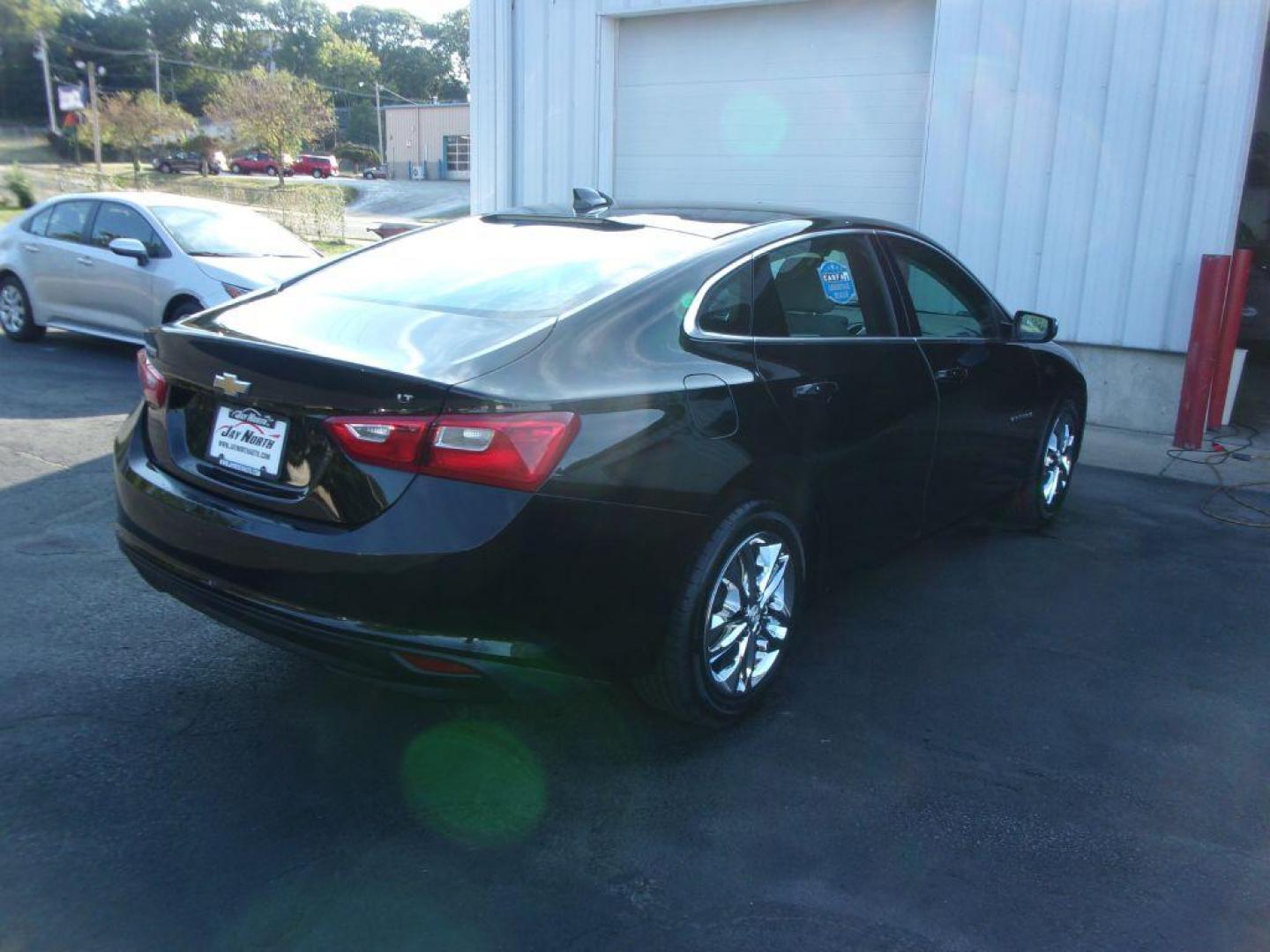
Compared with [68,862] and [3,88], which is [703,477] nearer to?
[68,862]

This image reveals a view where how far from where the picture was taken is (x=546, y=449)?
2838mm

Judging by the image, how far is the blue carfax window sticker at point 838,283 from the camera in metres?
4.13

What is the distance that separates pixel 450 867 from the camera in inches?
110

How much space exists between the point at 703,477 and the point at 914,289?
1912 mm

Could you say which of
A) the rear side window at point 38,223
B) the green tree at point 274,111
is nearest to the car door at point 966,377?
the rear side window at point 38,223

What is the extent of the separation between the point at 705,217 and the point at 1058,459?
2806 mm

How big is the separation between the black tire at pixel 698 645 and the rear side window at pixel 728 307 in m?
0.58

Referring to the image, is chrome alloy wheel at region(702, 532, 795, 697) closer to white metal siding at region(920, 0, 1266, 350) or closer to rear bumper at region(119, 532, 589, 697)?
rear bumper at region(119, 532, 589, 697)

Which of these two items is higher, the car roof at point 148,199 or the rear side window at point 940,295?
the car roof at point 148,199

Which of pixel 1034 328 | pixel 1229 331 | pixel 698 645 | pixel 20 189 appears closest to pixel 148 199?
pixel 1034 328

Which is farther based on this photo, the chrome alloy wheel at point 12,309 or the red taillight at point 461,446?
the chrome alloy wheel at point 12,309

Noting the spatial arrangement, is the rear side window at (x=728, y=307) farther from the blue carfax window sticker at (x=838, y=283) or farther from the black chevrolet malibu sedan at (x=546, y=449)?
the blue carfax window sticker at (x=838, y=283)

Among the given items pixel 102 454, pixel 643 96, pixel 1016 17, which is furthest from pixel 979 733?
pixel 643 96

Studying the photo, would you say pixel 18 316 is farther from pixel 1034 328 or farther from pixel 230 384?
pixel 1034 328
